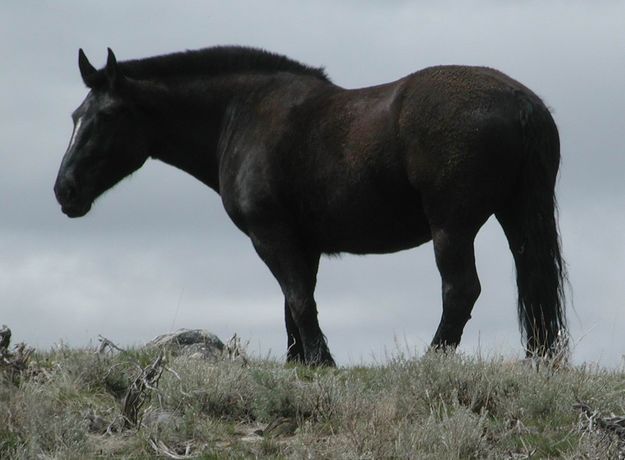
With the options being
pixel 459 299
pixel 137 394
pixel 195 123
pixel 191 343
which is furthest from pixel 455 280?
pixel 195 123

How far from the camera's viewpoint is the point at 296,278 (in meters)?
11.3

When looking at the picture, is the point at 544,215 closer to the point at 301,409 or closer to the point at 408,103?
the point at 408,103

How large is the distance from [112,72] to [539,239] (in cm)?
406

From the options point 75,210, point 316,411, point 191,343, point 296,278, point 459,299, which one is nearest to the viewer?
point 316,411

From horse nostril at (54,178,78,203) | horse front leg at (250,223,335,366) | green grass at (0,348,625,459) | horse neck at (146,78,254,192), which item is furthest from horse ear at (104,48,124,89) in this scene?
green grass at (0,348,625,459)

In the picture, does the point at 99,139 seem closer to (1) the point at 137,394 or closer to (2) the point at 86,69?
(2) the point at 86,69

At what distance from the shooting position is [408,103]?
34.4 feet

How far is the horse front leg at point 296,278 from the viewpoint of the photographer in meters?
11.2

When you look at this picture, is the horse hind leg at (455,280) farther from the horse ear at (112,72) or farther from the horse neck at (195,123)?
the horse ear at (112,72)

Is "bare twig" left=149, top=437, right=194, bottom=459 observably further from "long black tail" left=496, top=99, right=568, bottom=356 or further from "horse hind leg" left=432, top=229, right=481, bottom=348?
"long black tail" left=496, top=99, right=568, bottom=356

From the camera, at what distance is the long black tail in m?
10.5

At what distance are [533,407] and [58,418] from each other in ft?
9.80

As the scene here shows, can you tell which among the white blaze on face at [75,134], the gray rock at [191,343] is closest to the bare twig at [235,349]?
the gray rock at [191,343]

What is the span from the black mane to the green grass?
3277mm
